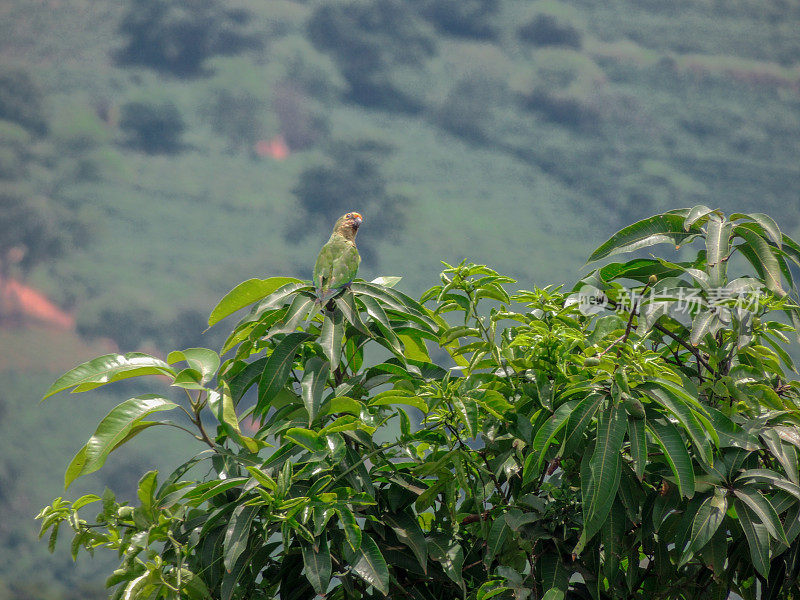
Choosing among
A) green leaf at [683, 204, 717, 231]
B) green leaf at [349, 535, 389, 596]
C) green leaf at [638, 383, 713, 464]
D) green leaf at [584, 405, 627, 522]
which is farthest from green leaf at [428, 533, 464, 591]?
green leaf at [683, 204, 717, 231]

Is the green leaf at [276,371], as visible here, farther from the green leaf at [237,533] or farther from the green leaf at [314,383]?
the green leaf at [237,533]

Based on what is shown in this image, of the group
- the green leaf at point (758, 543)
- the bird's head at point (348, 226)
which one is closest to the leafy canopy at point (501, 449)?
the green leaf at point (758, 543)

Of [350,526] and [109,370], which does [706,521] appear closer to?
[350,526]

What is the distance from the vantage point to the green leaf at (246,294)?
1196 mm

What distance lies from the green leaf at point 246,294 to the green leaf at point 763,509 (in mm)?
701

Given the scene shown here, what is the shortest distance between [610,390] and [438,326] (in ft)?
1.04

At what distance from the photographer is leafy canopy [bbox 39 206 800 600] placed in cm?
99

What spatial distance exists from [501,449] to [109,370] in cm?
59

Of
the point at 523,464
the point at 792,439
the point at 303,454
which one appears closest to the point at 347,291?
the point at 303,454

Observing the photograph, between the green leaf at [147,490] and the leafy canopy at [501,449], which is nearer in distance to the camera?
the leafy canopy at [501,449]

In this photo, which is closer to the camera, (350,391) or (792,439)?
(792,439)

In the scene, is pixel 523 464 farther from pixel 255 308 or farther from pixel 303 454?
pixel 255 308

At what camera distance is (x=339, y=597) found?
1158 millimetres

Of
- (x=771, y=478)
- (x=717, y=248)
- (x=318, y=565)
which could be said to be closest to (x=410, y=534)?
A: (x=318, y=565)
